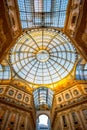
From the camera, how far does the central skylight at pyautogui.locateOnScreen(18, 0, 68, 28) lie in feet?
99.0

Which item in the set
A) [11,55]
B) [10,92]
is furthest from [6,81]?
[11,55]

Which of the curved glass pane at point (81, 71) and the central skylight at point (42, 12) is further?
the curved glass pane at point (81, 71)

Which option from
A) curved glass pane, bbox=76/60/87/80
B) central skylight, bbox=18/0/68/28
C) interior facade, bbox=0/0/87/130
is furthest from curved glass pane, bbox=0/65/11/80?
curved glass pane, bbox=76/60/87/80

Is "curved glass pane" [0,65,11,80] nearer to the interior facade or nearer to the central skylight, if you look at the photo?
the interior facade

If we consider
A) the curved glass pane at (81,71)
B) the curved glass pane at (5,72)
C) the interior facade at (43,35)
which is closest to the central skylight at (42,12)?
the interior facade at (43,35)

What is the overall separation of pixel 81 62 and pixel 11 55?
22.0 meters

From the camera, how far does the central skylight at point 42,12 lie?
30188 mm

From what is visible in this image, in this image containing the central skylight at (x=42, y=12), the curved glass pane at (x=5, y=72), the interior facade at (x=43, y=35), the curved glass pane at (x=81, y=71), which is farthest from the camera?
the curved glass pane at (x=5, y=72)

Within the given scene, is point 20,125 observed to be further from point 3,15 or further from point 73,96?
point 3,15

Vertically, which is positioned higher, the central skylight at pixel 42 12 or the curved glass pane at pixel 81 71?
the central skylight at pixel 42 12

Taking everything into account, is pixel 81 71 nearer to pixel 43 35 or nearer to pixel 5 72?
pixel 43 35

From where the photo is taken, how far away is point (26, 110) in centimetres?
4416

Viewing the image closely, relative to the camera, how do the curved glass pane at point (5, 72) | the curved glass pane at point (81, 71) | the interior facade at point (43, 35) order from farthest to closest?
1. the curved glass pane at point (5, 72)
2. the curved glass pane at point (81, 71)
3. the interior facade at point (43, 35)

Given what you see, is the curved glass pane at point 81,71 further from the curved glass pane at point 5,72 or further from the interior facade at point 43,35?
the curved glass pane at point 5,72
